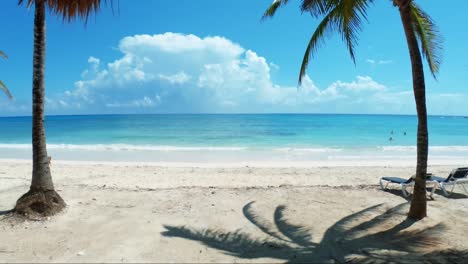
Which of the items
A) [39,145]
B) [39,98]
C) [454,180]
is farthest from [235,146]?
[39,98]

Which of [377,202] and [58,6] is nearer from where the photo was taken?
[58,6]

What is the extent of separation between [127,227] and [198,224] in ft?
3.85

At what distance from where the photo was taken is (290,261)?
13.0 ft

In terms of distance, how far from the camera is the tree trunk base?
17.7 feet

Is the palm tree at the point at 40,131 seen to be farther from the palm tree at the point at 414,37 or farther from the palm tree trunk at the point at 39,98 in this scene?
the palm tree at the point at 414,37

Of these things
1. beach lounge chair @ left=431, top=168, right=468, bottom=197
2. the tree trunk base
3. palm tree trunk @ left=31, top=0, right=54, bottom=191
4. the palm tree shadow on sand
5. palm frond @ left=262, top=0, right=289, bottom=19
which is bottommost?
the palm tree shadow on sand

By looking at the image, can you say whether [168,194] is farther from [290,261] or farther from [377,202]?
[377,202]

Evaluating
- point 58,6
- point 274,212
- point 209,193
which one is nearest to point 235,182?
point 209,193

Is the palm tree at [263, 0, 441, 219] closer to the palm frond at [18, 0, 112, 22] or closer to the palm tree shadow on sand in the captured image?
the palm tree shadow on sand

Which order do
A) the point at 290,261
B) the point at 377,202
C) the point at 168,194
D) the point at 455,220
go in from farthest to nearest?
the point at 168,194 → the point at 377,202 → the point at 455,220 → the point at 290,261

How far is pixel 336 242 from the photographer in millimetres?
4625

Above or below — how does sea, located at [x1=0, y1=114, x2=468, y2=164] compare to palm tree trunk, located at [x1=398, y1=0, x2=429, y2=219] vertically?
below

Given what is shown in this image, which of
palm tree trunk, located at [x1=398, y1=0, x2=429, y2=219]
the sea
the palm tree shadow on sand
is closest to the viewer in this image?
the palm tree shadow on sand

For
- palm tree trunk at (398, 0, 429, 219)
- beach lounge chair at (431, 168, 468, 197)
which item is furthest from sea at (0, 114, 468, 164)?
palm tree trunk at (398, 0, 429, 219)
